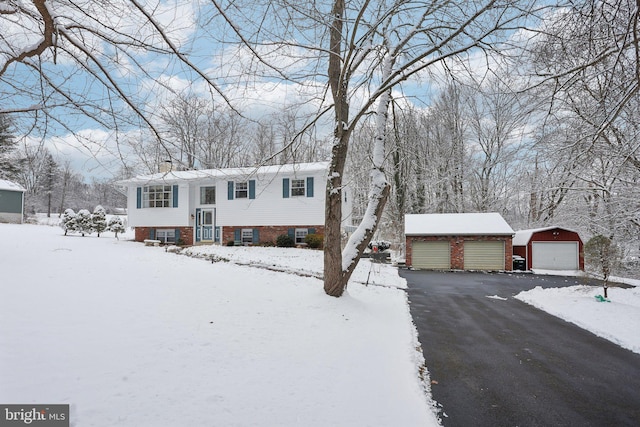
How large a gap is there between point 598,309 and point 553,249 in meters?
13.2

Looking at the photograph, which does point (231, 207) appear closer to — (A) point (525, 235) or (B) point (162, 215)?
(B) point (162, 215)

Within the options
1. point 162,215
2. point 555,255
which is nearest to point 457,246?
Result: point 555,255

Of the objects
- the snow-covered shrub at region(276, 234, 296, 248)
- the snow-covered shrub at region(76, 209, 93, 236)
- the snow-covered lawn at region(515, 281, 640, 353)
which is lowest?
the snow-covered lawn at region(515, 281, 640, 353)

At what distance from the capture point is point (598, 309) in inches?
350

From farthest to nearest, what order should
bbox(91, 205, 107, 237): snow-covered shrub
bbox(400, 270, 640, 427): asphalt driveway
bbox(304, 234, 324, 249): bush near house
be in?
bbox(91, 205, 107, 237): snow-covered shrub, bbox(304, 234, 324, 249): bush near house, bbox(400, 270, 640, 427): asphalt driveway

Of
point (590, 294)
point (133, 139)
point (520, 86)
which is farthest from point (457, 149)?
point (133, 139)

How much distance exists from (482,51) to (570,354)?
17.3ft

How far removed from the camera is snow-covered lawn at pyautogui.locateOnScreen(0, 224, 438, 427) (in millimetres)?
3037

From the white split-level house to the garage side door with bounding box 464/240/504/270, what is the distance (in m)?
7.63

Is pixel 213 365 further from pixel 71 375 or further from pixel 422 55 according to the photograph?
pixel 422 55

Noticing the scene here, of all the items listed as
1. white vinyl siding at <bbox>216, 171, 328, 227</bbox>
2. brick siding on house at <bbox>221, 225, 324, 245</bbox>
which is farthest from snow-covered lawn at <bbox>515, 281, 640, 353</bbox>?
brick siding on house at <bbox>221, 225, 324, 245</bbox>

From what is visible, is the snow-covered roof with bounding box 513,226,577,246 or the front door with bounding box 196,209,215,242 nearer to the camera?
the snow-covered roof with bounding box 513,226,577,246

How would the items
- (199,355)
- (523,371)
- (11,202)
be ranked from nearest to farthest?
(199,355), (523,371), (11,202)

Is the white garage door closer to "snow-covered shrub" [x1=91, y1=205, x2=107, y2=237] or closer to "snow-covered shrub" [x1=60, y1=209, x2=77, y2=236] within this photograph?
"snow-covered shrub" [x1=91, y1=205, x2=107, y2=237]
